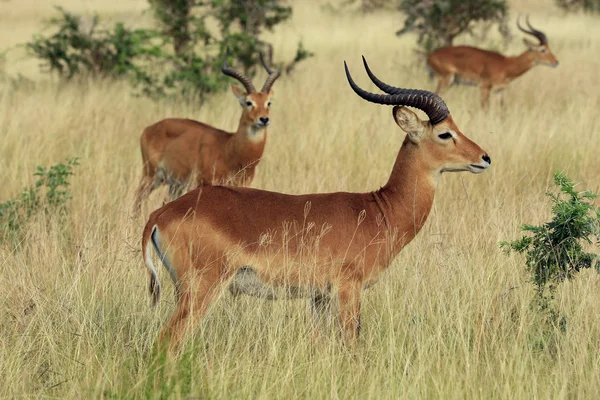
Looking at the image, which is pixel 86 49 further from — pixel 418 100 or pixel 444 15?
pixel 418 100

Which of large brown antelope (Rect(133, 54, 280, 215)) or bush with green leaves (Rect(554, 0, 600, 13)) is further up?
bush with green leaves (Rect(554, 0, 600, 13))

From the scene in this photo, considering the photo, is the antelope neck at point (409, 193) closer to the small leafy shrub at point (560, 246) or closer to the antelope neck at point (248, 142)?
the small leafy shrub at point (560, 246)

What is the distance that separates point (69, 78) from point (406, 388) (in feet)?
34.3

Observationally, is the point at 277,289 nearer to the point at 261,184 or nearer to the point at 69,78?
the point at 261,184

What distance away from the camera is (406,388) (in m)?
3.72

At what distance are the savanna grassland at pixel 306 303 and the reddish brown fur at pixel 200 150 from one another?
0.76 ft

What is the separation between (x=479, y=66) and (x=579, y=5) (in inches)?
768

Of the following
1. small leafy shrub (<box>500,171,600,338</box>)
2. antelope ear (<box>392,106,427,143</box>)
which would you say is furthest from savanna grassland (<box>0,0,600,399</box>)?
antelope ear (<box>392,106,427,143</box>)

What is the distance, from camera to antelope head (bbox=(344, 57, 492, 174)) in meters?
4.76

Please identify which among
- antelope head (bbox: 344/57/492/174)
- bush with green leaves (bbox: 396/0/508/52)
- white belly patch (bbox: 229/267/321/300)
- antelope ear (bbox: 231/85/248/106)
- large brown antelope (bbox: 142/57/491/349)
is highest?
bush with green leaves (bbox: 396/0/508/52)

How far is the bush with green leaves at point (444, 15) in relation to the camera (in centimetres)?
1600

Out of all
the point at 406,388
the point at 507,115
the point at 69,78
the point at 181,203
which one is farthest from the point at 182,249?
the point at 69,78

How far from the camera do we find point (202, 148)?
7.96 metres

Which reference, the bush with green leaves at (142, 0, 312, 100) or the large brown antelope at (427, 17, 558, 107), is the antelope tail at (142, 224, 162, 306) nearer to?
the bush with green leaves at (142, 0, 312, 100)
